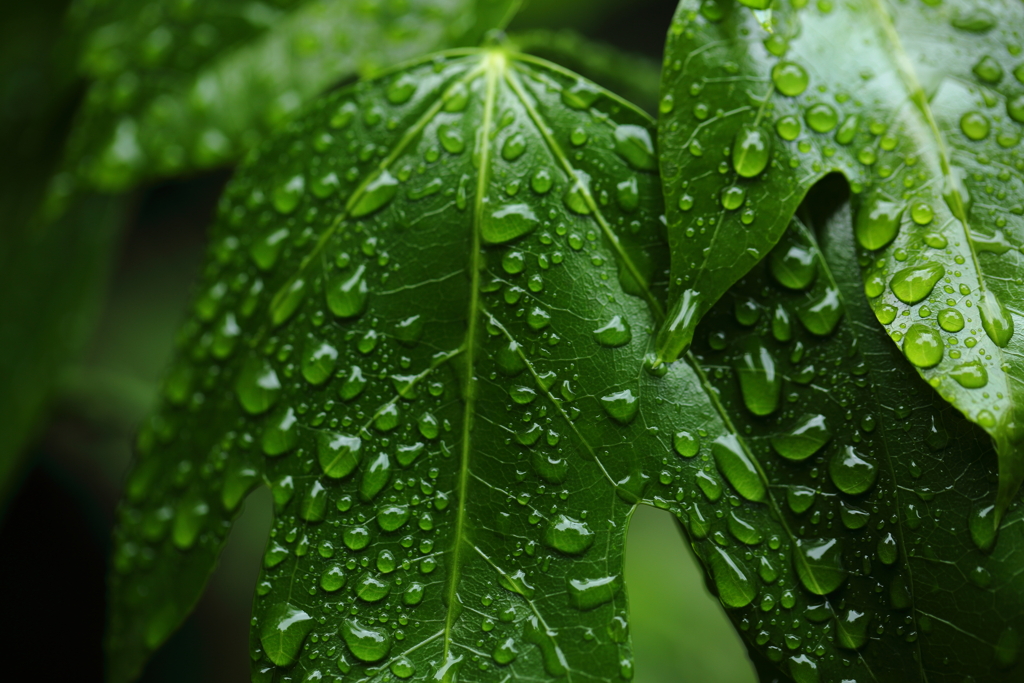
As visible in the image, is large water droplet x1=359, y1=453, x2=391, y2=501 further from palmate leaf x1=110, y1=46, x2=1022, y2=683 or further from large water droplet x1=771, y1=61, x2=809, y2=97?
large water droplet x1=771, y1=61, x2=809, y2=97

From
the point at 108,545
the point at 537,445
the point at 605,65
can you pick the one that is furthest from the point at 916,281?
the point at 108,545

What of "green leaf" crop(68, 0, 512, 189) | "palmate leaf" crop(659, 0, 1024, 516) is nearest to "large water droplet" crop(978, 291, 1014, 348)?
"palmate leaf" crop(659, 0, 1024, 516)

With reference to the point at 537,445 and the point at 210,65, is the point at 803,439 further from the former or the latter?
the point at 210,65

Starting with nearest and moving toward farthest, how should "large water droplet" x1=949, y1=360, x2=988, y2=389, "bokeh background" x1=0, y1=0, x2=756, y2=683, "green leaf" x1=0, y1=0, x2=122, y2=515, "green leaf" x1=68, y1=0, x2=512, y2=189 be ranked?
"large water droplet" x1=949, y1=360, x2=988, y2=389, "green leaf" x1=68, y1=0, x2=512, y2=189, "green leaf" x1=0, y1=0, x2=122, y2=515, "bokeh background" x1=0, y1=0, x2=756, y2=683

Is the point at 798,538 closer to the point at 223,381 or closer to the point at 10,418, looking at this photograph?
the point at 223,381

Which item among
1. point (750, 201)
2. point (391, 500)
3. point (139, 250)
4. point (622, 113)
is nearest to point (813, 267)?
point (750, 201)

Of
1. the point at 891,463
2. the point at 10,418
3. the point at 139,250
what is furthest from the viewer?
the point at 139,250
